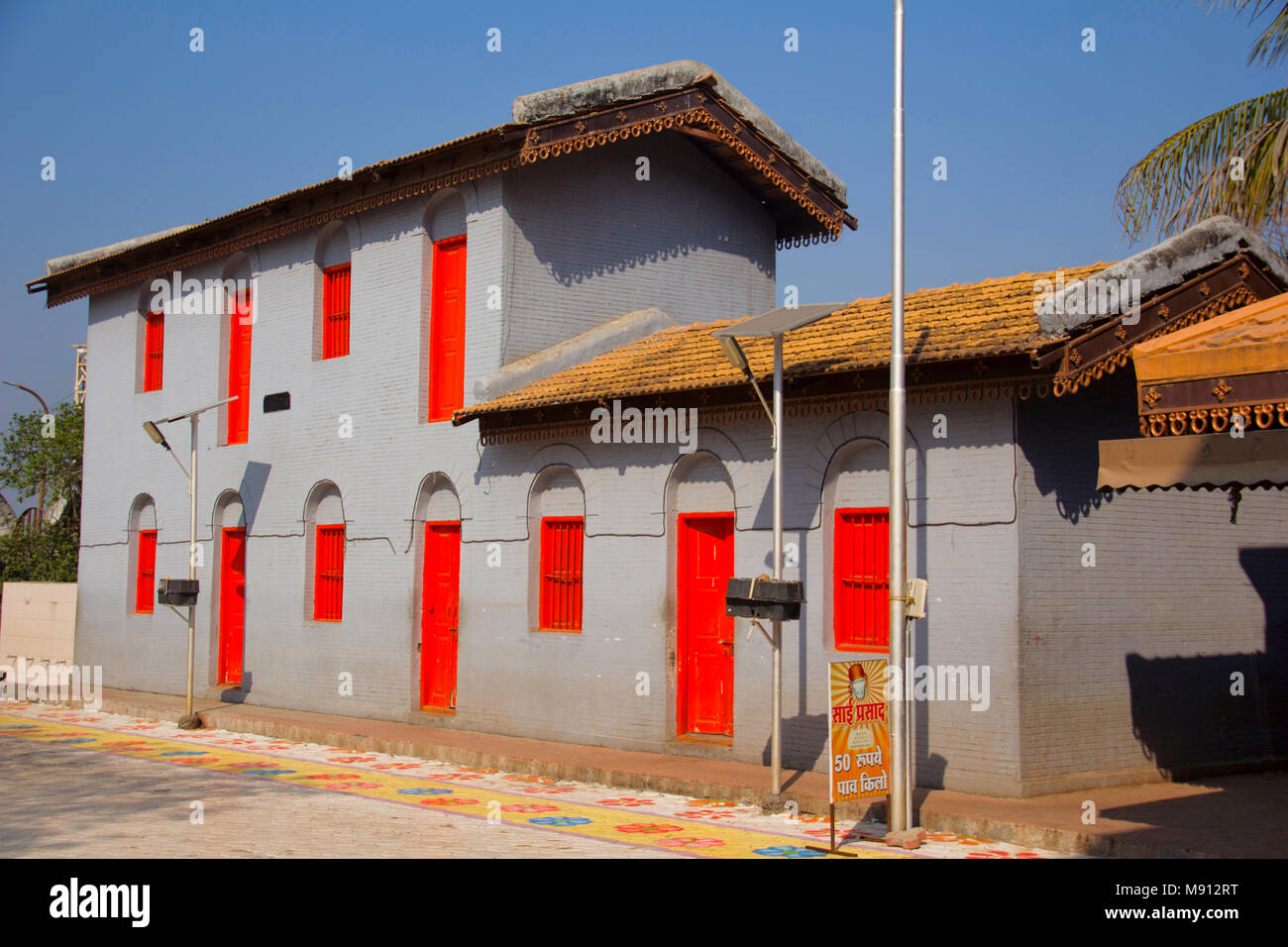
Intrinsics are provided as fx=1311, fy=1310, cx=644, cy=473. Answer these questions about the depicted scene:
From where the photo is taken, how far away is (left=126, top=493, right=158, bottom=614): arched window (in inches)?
949

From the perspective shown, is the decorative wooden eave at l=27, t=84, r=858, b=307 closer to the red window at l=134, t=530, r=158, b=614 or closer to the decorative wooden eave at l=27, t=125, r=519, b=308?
the decorative wooden eave at l=27, t=125, r=519, b=308

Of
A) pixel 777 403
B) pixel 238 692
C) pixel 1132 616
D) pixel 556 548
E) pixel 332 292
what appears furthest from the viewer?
pixel 238 692

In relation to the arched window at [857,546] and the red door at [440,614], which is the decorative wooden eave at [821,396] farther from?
the red door at [440,614]

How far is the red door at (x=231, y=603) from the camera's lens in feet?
72.0

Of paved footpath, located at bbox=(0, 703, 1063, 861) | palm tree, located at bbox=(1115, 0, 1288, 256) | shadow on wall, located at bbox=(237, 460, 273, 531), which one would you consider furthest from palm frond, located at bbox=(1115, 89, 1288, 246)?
shadow on wall, located at bbox=(237, 460, 273, 531)

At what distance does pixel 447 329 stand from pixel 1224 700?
10.8 meters

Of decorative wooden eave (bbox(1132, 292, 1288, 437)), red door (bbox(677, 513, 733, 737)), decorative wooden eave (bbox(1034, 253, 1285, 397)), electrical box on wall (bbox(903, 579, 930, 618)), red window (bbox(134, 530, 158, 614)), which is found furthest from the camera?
red window (bbox(134, 530, 158, 614))

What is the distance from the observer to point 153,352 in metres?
24.4

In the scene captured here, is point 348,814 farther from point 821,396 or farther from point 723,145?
point 723,145

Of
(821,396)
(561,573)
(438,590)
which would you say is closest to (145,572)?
(438,590)

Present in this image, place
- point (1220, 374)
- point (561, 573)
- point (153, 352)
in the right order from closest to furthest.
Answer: point (1220, 374) < point (561, 573) < point (153, 352)

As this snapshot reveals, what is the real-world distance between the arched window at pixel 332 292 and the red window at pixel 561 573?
5526mm

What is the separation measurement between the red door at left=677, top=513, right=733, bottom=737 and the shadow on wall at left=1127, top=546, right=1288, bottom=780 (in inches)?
170

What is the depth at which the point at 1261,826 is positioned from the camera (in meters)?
10.5
